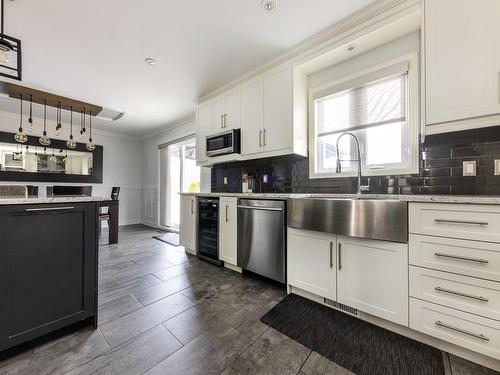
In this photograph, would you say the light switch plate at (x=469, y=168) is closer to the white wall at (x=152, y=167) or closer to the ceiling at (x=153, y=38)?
the ceiling at (x=153, y=38)

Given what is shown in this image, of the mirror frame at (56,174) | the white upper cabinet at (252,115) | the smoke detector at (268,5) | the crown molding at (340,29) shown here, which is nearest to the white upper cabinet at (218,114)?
the white upper cabinet at (252,115)

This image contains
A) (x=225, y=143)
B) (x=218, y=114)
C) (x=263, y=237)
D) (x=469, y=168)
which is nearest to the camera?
(x=469, y=168)

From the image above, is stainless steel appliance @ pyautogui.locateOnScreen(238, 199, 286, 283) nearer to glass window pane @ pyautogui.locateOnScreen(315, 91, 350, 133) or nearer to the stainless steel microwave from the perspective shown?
the stainless steel microwave

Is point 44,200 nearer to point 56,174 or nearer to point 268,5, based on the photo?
point 268,5

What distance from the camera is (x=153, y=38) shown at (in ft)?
6.98

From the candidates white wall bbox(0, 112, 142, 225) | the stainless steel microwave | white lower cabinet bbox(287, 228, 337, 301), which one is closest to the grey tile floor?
white lower cabinet bbox(287, 228, 337, 301)

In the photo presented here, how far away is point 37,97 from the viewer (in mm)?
3203

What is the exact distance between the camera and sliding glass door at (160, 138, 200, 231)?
4828 millimetres

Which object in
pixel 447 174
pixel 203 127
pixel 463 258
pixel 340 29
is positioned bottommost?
pixel 463 258

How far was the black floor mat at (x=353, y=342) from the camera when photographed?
118 centimetres

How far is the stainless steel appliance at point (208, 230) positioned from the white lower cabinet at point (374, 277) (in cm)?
161

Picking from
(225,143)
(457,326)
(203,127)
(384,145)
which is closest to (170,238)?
(203,127)

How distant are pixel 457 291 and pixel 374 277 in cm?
42

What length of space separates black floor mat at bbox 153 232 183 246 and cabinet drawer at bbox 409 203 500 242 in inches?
140
